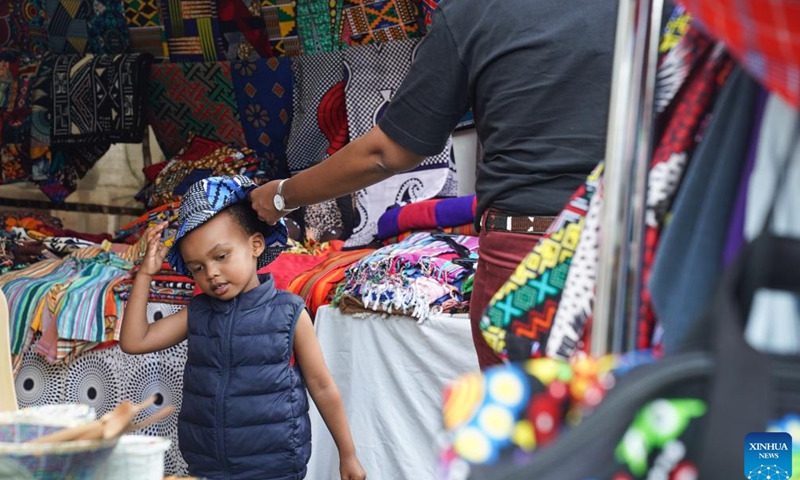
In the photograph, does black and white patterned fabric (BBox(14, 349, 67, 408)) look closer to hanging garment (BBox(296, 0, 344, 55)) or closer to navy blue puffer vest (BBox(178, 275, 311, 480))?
navy blue puffer vest (BBox(178, 275, 311, 480))

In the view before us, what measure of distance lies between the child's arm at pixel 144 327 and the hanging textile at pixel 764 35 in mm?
2097

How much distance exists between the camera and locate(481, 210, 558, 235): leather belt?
1.77 m

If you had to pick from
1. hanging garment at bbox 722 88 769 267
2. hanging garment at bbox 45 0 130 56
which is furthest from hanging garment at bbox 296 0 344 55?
hanging garment at bbox 722 88 769 267

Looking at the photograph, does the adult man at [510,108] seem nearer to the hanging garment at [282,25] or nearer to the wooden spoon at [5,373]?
the wooden spoon at [5,373]

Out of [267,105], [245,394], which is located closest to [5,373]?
[245,394]

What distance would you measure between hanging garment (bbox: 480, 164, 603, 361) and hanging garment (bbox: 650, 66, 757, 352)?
0.68ft

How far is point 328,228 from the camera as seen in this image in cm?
425

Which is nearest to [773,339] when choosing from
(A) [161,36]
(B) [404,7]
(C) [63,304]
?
(C) [63,304]

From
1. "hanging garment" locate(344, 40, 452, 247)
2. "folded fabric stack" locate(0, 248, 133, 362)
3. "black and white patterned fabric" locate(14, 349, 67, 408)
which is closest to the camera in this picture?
"folded fabric stack" locate(0, 248, 133, 362)

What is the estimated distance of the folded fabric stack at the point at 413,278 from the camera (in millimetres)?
3129

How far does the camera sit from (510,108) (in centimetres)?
182

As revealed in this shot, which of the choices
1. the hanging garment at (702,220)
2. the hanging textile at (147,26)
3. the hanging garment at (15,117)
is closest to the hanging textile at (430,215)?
the hanging textile at (147,26)

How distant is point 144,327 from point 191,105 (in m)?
2.52

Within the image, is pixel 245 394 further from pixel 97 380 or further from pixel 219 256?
pixel 97 380
